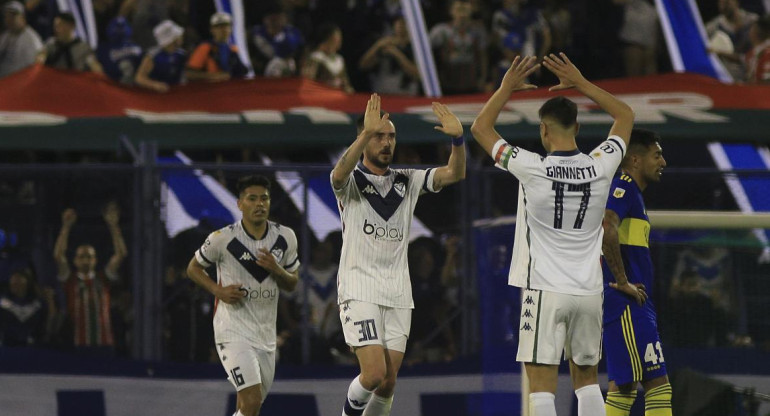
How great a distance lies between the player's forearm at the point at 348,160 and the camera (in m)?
Answer: 8.31

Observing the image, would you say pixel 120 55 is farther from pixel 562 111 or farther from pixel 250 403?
pixel 562 111

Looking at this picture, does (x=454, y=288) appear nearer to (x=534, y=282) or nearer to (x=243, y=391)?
(x=243, y=391)

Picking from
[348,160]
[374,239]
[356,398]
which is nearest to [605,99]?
[348,160]

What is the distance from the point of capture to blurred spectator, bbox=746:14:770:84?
15078 mm

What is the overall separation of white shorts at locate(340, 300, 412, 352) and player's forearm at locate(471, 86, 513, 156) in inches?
59.3

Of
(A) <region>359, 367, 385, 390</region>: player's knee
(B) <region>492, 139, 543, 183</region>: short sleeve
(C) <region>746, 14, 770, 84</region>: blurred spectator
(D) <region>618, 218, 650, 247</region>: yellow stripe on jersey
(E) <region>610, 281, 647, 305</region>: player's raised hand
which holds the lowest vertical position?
(A) <region>359, 367, 385, 390</region>: player's knee

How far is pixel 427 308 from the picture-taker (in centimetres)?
1181

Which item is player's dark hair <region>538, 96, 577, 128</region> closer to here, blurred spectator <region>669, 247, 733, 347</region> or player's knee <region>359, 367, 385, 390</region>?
player's knee <region>359, 367, 385, 390</region>

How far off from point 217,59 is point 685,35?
5.90 meters

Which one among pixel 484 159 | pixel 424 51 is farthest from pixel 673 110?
pixel 424 51

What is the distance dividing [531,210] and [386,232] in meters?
1.31

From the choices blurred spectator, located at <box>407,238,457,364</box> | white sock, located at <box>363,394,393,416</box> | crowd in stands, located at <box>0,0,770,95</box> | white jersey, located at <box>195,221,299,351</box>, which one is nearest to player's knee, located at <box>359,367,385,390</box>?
white sock, located at <box>363,394,393,416</box>

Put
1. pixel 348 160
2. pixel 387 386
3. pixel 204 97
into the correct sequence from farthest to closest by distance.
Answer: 1. pixel 204 97
2. pixel 387 386
3. pixel 348 160

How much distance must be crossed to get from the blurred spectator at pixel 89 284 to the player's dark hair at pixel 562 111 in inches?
196
